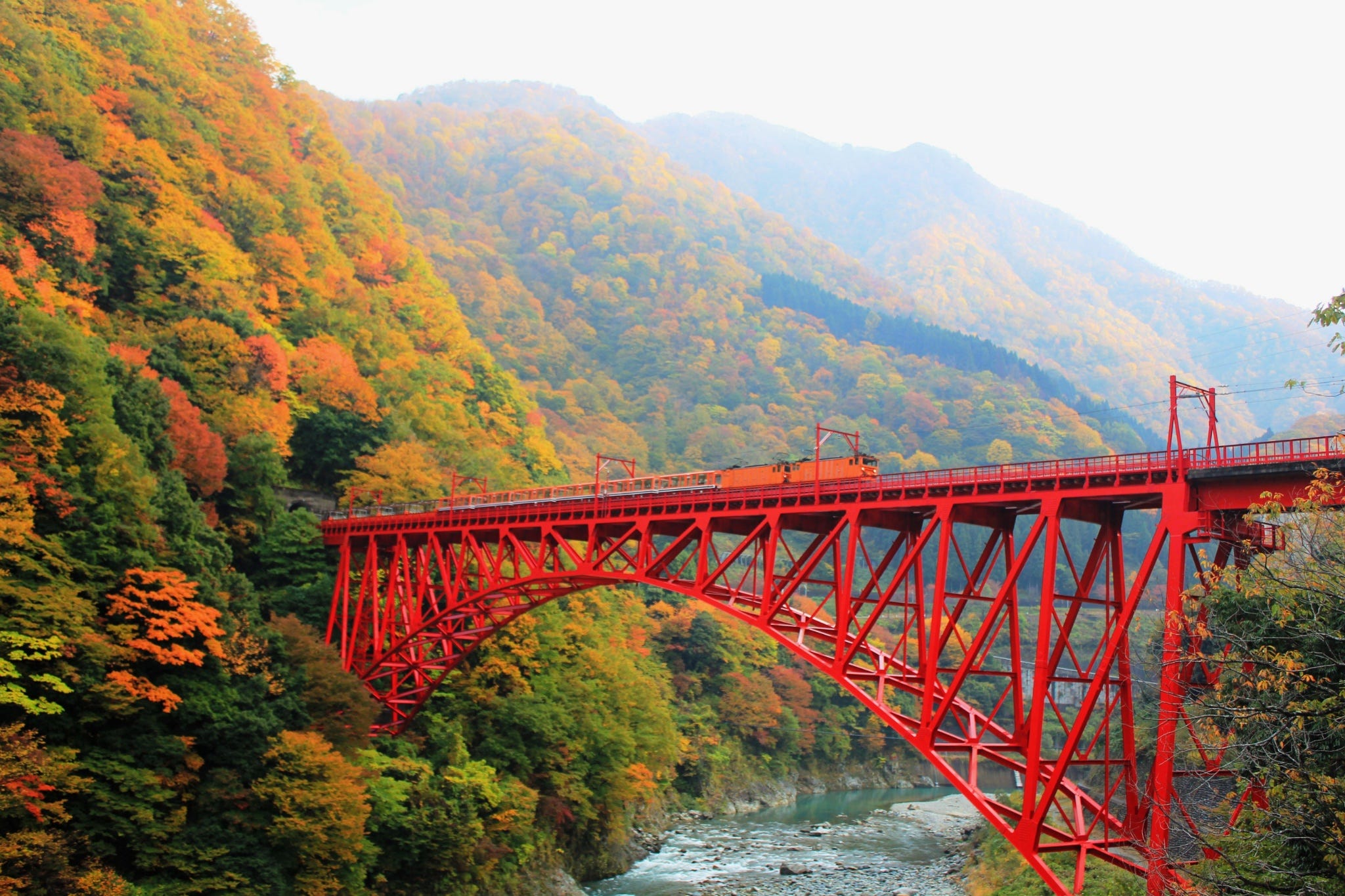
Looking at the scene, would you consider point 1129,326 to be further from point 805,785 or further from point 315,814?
point 315,814

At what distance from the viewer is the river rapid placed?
34.1 meters

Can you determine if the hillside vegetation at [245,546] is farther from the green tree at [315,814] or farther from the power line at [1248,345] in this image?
the power line at [1248,345]

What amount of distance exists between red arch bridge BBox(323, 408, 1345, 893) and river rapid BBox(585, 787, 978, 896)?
721 cm

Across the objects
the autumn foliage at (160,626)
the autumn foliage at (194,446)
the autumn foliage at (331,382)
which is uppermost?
the autumn foliage at (331,382)

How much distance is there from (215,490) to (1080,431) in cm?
8675

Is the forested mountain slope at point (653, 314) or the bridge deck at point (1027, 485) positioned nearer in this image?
the bridge deck at point (1027, 485)

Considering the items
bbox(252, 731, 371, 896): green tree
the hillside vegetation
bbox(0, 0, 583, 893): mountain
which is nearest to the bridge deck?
bbox(0, 0, 583, 893): mountain

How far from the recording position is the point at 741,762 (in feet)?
180

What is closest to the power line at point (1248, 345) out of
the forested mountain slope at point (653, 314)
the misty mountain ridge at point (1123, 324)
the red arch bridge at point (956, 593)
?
the misty mountain ridge at point (1123, 324)

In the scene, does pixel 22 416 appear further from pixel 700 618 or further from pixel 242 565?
pixel 700 618

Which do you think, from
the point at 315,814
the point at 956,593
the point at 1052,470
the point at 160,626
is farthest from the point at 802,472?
the point at 160,626

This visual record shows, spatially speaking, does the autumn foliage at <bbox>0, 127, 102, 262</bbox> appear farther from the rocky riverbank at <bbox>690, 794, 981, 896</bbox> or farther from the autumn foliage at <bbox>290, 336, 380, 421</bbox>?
the rocky riverbank at <bbox>690, 794, 981, 896</bbox>

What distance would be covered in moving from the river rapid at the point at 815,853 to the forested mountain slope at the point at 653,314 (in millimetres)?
37325

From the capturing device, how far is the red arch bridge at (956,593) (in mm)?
15383
